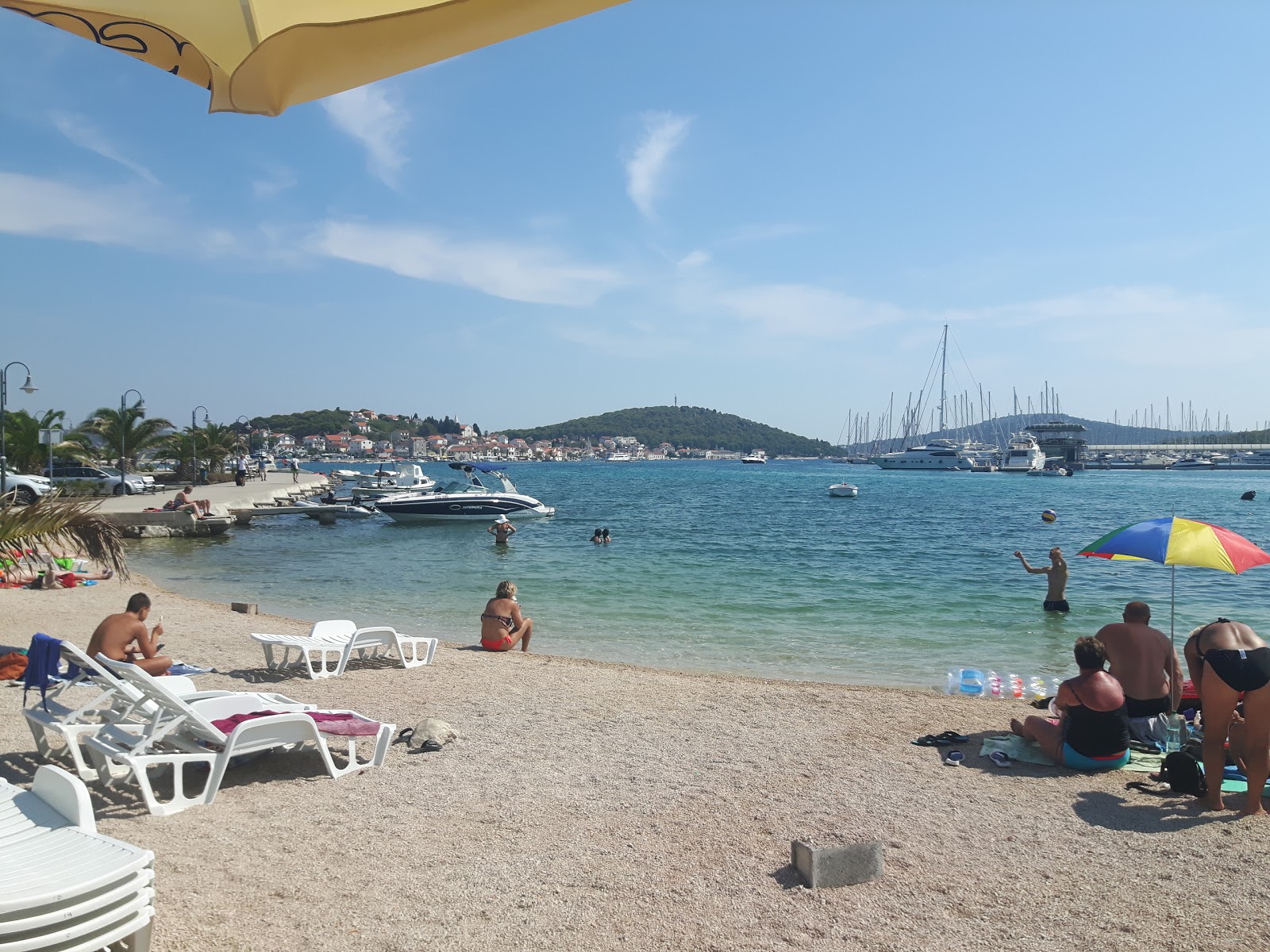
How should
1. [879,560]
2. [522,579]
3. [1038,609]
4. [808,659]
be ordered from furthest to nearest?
[879,560] < [522,579] < [1038,609] < [808,659]

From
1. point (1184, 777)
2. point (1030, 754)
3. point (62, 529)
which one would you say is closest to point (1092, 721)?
point (1030, 754)

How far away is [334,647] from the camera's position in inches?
340

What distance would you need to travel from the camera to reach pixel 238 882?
155 inches

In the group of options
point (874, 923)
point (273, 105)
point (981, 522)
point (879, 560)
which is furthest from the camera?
point (981, 522)

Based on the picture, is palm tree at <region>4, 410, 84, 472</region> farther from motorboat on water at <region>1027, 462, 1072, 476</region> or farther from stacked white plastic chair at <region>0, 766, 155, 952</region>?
motorboat on water at <region>1027, 462, 1072, 476</region>

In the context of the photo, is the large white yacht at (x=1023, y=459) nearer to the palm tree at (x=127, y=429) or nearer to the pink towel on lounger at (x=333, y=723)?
the palm tree at (x=127, y=429)

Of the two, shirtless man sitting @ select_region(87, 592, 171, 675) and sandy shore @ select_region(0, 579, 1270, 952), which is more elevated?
shirtless man sitting @ select_region(87, 592, 171, 675)

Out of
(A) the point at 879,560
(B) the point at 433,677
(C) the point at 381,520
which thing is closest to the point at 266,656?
(B) the point at 433,677

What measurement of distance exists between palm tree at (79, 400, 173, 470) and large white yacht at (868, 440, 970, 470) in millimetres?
94325

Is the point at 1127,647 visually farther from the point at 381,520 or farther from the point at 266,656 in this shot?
the point at 381,520

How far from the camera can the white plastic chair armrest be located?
134 inches

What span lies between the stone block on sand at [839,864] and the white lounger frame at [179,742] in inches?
116

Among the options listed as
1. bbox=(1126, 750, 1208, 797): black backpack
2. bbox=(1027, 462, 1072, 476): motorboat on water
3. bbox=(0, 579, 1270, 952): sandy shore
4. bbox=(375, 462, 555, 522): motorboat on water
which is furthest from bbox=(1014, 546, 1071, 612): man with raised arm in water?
bbox=(1027, 462, 1072, 476): motorboat on water

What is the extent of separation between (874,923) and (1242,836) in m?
2.53
